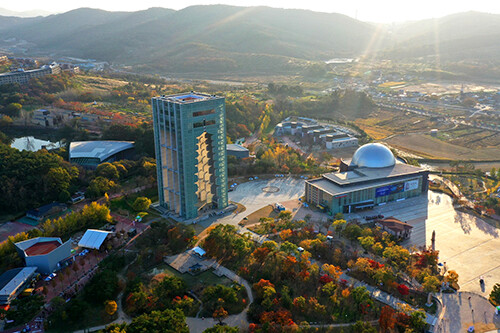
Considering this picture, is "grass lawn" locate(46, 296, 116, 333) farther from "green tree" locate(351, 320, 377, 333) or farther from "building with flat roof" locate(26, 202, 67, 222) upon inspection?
"building with flat roof" locate(26, 202, 67, 222)

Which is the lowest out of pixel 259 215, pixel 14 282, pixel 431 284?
pixel 431 284

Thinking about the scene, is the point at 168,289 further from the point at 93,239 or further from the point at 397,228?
the point at 397,228

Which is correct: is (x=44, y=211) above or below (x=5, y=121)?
below

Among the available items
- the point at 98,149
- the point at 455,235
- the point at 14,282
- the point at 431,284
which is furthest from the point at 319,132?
the point at 14,282

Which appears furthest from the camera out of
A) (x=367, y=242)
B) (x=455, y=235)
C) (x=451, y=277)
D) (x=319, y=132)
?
(x=319, y=132)

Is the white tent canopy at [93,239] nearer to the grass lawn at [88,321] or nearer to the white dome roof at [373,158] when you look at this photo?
the grass lawn at [88,321]

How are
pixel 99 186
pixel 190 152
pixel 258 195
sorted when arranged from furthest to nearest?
pixel 258 195 → pixel 99 186 → pixel 190 152

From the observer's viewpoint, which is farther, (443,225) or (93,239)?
(443,225)
